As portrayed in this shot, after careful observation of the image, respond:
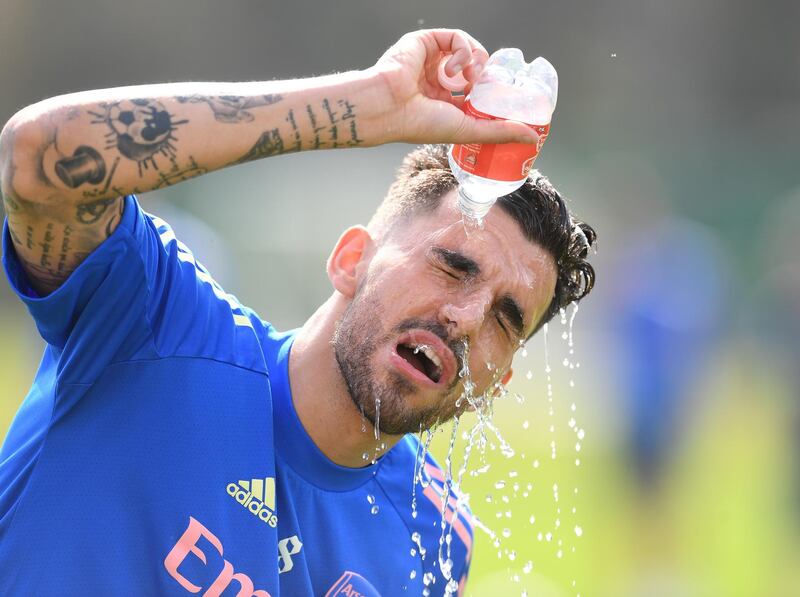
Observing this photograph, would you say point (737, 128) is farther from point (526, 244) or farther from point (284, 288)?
point (526, 244)

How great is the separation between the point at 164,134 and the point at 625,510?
8.25 m

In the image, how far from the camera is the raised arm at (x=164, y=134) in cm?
282

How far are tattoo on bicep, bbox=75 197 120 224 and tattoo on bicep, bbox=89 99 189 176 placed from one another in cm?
15

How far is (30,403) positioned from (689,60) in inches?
901

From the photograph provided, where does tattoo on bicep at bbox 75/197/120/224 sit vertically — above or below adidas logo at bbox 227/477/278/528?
above

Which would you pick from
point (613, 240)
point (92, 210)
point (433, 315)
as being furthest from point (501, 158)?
point (613, 240)

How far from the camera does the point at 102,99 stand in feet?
9.43

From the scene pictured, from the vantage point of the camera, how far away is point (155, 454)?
3.41 meters

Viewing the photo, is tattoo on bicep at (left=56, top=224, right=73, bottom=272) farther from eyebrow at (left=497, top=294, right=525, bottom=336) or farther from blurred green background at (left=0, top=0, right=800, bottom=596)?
blurred green background at (left=0, top=0, right=800, bottom=596)

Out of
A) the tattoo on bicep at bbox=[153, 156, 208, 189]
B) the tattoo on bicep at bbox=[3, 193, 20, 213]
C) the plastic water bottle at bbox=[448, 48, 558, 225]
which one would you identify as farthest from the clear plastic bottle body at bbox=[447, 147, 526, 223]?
the tattoo on bicep at bbox=[3, 193, 20, 213]

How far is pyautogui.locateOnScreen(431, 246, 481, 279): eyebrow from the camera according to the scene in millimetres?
3848

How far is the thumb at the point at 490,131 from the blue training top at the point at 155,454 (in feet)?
3.23

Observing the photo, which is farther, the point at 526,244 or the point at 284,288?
the point at 284,288

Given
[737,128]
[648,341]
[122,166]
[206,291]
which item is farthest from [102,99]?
[737,128]
